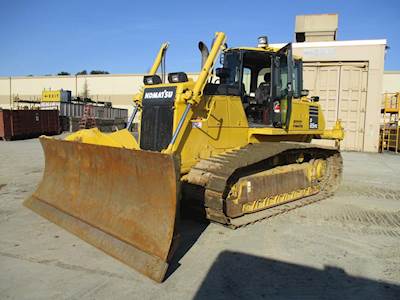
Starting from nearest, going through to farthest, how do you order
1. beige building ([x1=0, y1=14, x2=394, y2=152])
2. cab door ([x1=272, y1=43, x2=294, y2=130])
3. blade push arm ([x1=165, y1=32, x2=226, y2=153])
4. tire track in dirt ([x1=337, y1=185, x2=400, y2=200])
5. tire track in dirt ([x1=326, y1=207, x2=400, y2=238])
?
blade push arm ([x1=165, y1=32, x2=226, y2=153]) < tire track in dirt ([x1=326, y1=207, x2=400, y2=238]) < cab door ([x1=272, y1=43, x2=294, y2=130]) < tire track in dirt ([x1=337, y1=185, x2=400, y2=200]) < beige building ([x1=0, y1=14, x2=394, y2=152])

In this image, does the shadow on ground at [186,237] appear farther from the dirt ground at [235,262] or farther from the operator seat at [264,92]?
the operator seat at [264,92]

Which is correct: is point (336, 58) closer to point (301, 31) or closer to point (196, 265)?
point (301, 31)

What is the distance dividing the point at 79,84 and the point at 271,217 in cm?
4659

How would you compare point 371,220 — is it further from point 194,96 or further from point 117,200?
point 117,200

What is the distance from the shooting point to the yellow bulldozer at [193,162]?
431 centimetres

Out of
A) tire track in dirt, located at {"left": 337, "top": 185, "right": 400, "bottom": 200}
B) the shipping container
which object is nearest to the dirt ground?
tire track in dirt, located at {"left": 337, "top": 185, "right": 400, "bottom": 200}

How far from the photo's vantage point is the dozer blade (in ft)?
13.4

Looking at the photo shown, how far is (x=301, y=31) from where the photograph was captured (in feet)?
77.0

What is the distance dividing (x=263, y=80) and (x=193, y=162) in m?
2.32

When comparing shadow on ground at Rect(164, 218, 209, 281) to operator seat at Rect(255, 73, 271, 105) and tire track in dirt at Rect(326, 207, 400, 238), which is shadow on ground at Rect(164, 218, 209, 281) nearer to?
tire track in dirt at Rect(326, 207, 400, 238)

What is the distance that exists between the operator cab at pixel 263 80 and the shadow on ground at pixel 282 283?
3.12m

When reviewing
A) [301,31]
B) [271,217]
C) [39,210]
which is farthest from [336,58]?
[39,210]

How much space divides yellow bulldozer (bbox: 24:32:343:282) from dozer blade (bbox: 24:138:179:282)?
14mm

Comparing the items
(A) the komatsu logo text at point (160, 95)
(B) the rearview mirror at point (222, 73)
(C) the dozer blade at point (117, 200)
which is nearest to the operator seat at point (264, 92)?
(B) the rearview mirror at point (222, 73)
